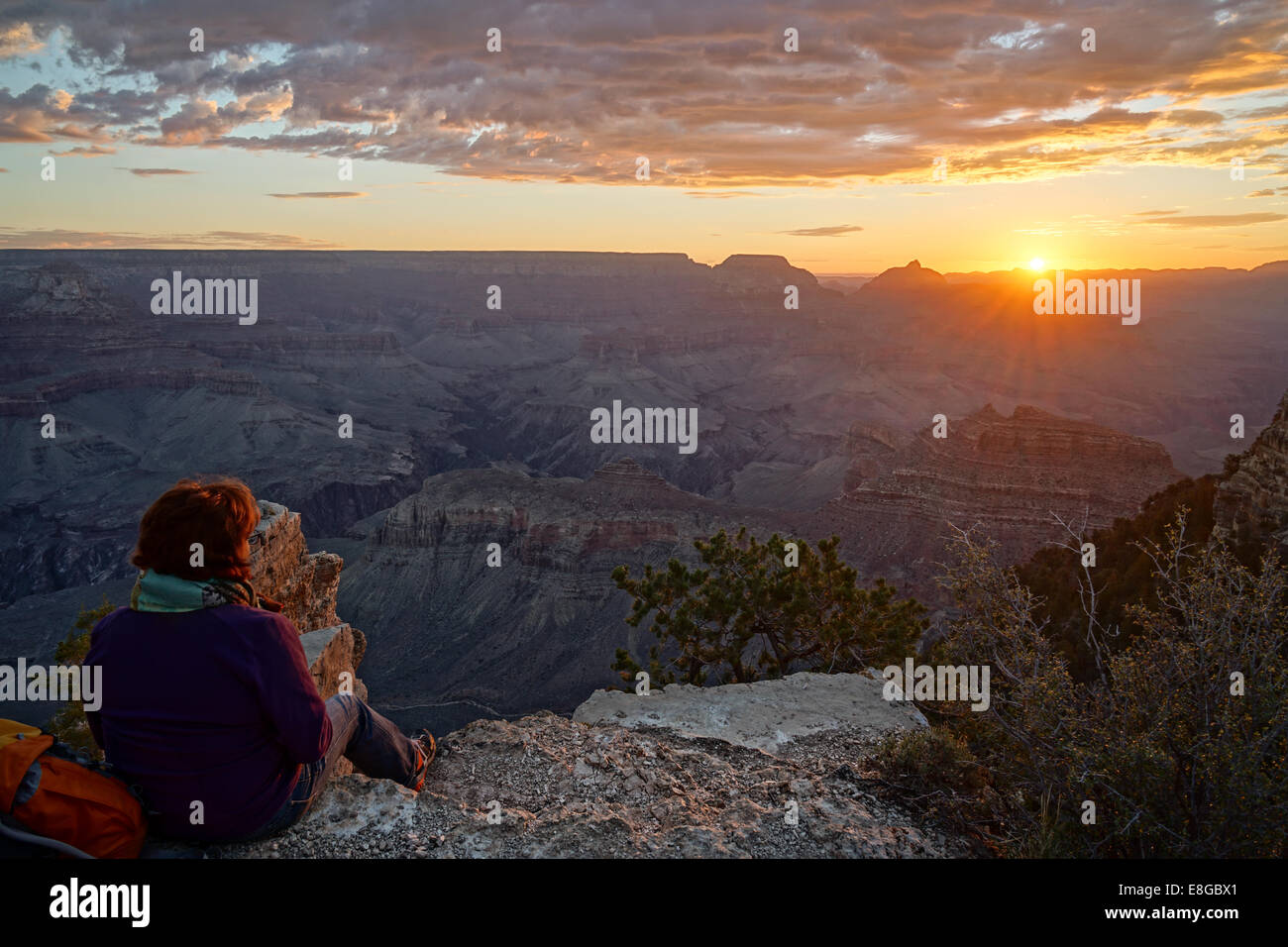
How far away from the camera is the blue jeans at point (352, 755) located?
4.45 m

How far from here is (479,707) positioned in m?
32.5

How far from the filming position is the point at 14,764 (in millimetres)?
3750

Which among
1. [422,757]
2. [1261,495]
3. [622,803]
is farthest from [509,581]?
[622,803]

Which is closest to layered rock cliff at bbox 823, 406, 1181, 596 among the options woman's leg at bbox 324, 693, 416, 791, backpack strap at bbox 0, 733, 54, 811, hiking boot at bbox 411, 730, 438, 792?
hiking boot at bbox 411, 730, 438, 792

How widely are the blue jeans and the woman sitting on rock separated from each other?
167mm

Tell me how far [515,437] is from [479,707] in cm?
8180

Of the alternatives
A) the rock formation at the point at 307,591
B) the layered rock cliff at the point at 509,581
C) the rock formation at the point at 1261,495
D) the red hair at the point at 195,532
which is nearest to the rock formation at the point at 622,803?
the red hair at the point at 195,532

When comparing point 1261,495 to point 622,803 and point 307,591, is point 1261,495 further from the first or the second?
point 307,591

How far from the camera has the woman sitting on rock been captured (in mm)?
4031

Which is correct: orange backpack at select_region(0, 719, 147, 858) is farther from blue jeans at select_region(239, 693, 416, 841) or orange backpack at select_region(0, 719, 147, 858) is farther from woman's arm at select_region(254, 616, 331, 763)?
woman's arm at select_region(254, 616, 331, 763)

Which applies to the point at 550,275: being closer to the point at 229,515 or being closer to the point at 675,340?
the point at 675,340

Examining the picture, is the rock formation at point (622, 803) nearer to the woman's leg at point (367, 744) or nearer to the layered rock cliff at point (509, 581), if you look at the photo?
the woman's leg at point (367, 744)

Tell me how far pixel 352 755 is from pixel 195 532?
179 cm
